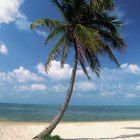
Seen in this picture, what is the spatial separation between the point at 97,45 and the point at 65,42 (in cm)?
207

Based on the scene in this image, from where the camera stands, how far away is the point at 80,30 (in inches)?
571

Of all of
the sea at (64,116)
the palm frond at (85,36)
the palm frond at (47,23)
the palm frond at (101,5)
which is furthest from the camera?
the sea at (64,116)

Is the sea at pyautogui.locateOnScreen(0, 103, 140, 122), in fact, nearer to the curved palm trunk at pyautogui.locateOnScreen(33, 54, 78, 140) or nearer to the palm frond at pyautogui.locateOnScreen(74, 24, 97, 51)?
the curved palm trunk at pyautogui.locateOnScreen(33, 54, 78, 140)

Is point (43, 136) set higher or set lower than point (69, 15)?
lower

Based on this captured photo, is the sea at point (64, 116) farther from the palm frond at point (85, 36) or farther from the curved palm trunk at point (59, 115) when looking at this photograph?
the palm frond at point (85, 36)

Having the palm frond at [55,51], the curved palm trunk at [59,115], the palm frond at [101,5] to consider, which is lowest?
the curved palm trunk at [59,115]

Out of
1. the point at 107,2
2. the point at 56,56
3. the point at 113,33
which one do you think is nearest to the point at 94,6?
the point at 107,2

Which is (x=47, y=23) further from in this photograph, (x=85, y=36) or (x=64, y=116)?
Answer: (x=64, y=116)

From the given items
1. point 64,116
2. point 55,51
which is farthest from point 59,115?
point 64,116

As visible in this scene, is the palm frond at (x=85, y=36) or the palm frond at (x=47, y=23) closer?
the palm frond at (x=85, y=36)

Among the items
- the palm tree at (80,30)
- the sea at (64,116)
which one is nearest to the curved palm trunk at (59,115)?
the palm tree at (80,30)

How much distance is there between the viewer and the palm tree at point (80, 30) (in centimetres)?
1494

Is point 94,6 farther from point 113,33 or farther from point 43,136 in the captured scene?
point 43,136

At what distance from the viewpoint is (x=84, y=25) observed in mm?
15500
